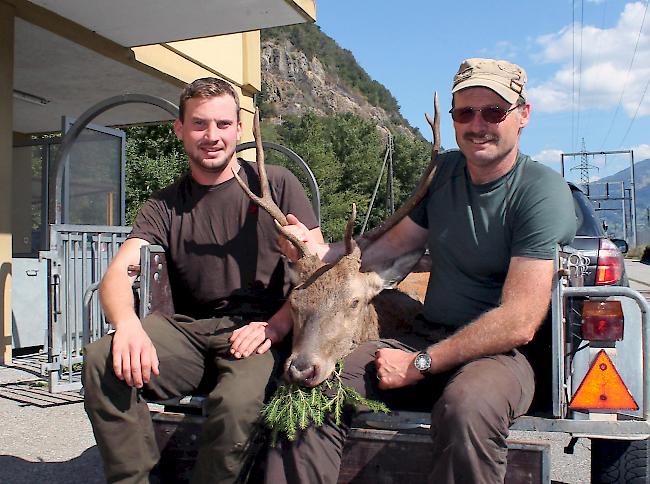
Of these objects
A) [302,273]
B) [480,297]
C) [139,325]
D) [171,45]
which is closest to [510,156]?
[480,297]

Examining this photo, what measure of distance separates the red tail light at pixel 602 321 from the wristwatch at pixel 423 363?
26.4 inches

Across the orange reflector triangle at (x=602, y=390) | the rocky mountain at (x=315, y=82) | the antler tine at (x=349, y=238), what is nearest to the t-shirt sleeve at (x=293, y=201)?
the antler tine at (x=349, y=238)

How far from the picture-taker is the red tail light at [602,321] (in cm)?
305

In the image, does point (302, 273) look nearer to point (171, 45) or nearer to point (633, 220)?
point (171, 45)

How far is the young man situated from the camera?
287 cm

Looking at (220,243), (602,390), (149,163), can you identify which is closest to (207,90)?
(220,243)

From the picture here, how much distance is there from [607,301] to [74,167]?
7930 mm

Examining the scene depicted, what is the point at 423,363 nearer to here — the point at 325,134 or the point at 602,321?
the point at 602,321

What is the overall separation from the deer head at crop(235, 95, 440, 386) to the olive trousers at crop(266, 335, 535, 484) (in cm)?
19

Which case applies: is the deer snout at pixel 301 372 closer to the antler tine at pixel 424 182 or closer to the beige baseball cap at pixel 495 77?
the antler tine at pixel 424 182

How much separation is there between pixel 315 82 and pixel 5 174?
399 feet

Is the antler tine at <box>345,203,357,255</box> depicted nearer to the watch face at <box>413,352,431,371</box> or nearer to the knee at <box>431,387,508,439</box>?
the watch face at <box>413,352,431,371</box>

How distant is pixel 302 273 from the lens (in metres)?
4.01

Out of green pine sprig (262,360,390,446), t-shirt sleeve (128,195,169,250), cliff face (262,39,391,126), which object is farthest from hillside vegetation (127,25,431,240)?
green pine sprig (262,360,390,446)
